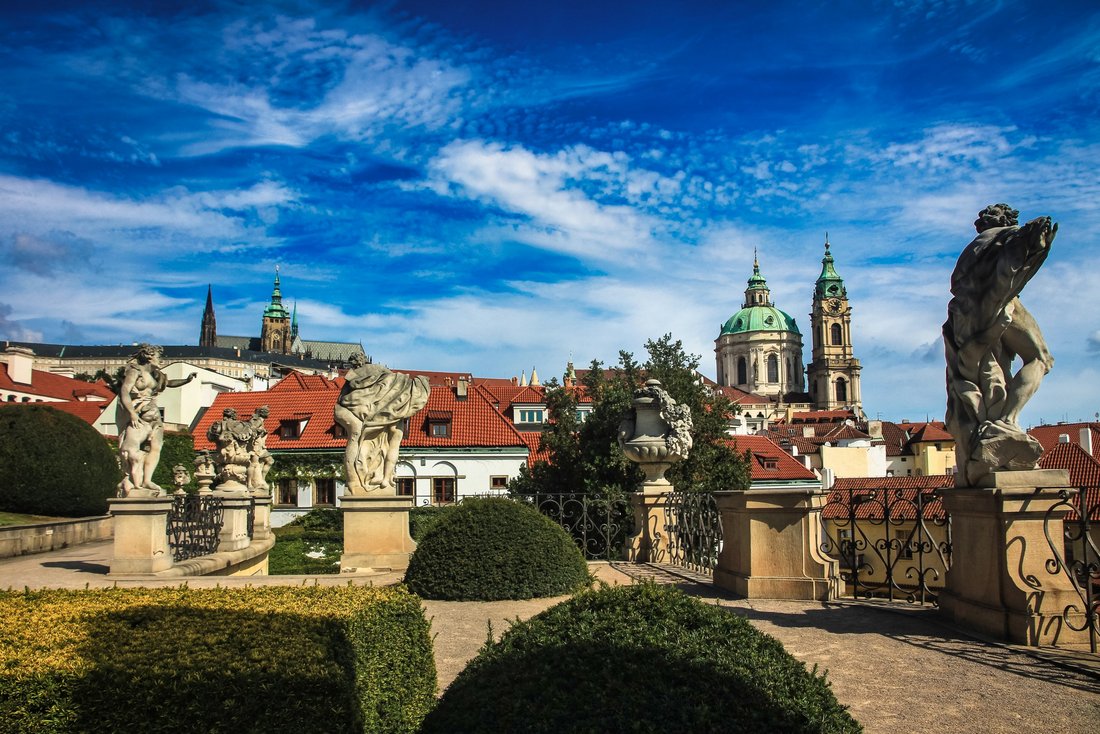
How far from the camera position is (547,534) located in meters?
9.54

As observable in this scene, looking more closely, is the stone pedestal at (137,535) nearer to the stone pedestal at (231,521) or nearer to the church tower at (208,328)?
the stone pedestal at (231,521)

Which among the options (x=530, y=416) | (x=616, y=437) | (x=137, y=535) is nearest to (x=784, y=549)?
(x=137, y=535)

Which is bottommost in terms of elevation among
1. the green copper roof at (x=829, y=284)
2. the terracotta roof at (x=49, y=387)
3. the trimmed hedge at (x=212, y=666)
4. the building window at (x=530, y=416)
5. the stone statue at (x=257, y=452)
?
the trimmed hedge at (x=212, y=666)

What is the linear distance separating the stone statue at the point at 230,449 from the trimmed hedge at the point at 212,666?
35.2 ft

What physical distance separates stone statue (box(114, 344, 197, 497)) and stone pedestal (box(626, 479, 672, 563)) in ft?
24.1

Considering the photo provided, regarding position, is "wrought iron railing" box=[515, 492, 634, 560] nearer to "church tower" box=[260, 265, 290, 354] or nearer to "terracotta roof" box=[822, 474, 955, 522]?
"terracotta roof" box=[822, 474, 955, 522]

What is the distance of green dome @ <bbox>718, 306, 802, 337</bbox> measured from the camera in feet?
516

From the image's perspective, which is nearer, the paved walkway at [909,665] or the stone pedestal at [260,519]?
the paved walkway at [909,665]

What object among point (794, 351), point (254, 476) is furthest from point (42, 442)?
point (794, 351)

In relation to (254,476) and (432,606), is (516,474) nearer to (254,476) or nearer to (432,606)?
(254,476)

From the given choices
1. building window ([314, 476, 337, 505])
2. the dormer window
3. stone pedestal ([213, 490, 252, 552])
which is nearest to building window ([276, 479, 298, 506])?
building window ([314, 476, 337, 505])

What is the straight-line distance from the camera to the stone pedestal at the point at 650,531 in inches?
519

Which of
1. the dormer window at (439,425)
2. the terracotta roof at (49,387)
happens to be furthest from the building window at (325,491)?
the terracotta roof at (49,387)

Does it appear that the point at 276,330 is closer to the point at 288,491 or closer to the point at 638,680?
the point at 288,491
